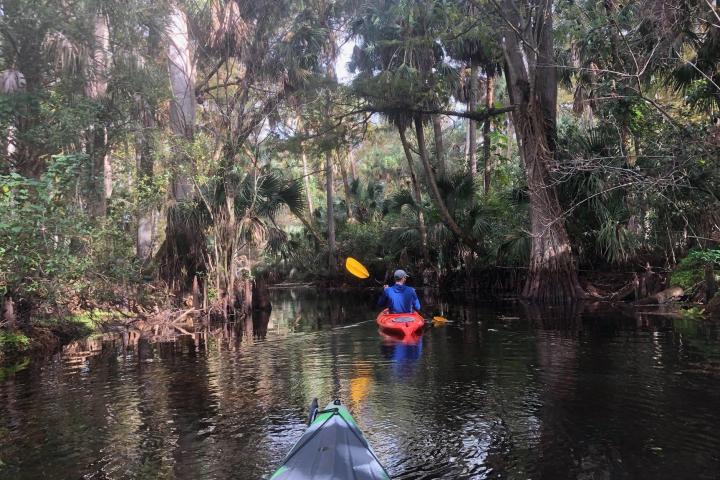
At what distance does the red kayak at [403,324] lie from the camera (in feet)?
39.7

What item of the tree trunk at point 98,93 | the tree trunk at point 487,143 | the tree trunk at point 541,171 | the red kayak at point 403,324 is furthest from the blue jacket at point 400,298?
the tree trunk at point 487,143

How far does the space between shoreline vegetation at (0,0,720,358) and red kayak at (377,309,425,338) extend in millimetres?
4225

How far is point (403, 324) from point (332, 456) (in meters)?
8.17

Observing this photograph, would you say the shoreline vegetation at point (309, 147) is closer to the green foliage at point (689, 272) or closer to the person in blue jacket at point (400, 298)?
the green foliage at point (689, 272)

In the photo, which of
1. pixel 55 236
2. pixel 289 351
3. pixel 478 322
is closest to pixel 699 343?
pixel 478 322

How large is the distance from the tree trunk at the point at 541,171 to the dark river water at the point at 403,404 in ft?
14.9

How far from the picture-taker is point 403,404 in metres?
7.01

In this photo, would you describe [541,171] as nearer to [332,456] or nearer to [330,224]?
[330,224]

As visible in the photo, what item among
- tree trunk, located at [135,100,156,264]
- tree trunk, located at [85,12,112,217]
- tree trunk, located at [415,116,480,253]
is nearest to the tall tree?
tree trunk, located at [135,100,156,264]


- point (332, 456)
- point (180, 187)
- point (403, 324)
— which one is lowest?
point (332, 456)

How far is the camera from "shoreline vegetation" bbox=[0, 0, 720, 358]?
473 inches

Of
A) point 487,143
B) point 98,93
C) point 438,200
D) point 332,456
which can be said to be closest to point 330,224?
point 438,200

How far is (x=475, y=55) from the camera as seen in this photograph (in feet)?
71.9

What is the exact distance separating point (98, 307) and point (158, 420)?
31.4 feet
